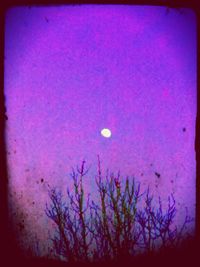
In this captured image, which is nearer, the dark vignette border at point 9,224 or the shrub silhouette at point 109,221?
the dark vignette border at point 9,224

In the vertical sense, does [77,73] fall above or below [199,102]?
above

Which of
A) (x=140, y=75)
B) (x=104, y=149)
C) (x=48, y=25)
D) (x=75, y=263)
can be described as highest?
(x=48, y=25)

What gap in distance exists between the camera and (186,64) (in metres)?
2.43

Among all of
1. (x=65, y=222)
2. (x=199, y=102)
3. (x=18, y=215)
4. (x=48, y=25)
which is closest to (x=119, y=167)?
(x=65, y=222)

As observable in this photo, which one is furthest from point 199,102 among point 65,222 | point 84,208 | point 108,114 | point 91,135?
point 65,222

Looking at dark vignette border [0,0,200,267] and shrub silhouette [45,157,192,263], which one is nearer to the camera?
dark vignette border [0,0,200,267]

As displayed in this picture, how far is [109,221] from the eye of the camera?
2648mm

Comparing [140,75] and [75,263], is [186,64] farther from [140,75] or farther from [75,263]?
[75,263]

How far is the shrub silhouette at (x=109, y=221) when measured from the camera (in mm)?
2506

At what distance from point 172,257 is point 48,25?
244cm

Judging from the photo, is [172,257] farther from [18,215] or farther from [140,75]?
[140,75]

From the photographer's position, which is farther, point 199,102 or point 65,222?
point 65,222

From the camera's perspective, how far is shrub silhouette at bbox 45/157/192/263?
2.51 metres

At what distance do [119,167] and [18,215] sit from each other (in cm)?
107
